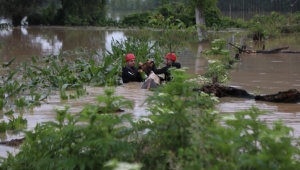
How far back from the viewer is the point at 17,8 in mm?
39844

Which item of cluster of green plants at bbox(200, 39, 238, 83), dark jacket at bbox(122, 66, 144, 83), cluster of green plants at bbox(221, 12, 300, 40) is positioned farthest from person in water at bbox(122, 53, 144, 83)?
cluster of green plants at bbox(221, 12, 300, 40)

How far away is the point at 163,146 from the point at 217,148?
93cm

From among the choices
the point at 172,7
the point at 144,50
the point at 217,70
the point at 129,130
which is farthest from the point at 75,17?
the point at 129,130

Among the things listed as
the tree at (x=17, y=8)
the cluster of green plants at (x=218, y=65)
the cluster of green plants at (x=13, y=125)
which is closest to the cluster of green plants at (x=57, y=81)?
the cluster of green plants at (x=13, y=125)

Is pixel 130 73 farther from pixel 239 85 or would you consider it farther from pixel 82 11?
pixel 82 11

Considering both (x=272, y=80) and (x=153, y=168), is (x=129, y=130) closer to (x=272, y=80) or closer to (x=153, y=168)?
(x=153, y=168)

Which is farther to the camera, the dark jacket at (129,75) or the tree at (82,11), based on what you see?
the tree at (82,11)

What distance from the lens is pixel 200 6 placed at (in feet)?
89.7

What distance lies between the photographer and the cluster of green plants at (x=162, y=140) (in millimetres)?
3840

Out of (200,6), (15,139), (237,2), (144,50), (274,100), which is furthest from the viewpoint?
(237,2)

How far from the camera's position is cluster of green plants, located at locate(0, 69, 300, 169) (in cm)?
384

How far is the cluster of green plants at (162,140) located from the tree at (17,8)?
119 feet

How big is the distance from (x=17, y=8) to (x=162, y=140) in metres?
37.1

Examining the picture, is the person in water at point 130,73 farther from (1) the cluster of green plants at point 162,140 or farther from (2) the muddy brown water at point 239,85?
(1) the cluster of green plants at point 162,140
